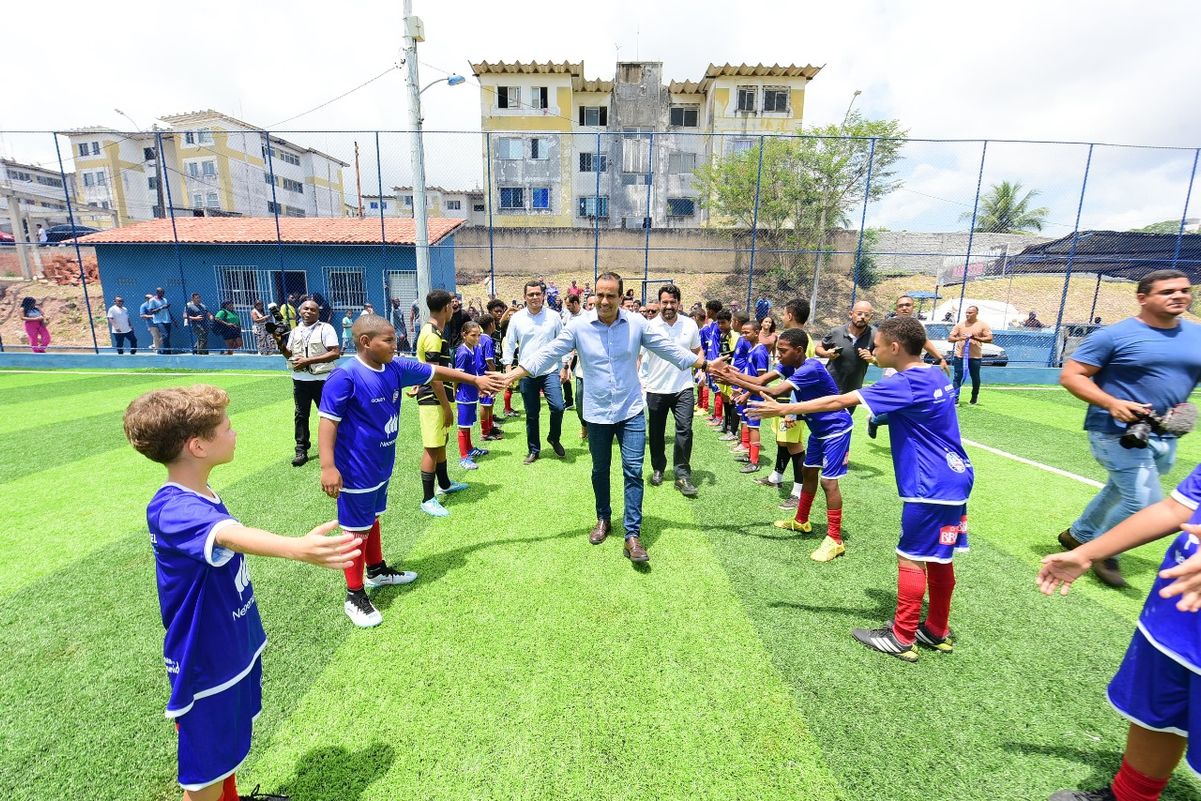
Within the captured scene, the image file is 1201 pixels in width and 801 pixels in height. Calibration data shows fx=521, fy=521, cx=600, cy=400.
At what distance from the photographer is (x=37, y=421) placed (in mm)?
9141

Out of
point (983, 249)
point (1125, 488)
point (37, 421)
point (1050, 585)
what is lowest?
point (37, 421)

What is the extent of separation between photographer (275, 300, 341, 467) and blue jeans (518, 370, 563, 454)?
7.97ft

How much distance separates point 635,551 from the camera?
430 cm

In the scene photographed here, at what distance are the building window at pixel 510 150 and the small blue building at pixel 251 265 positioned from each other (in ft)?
43.9

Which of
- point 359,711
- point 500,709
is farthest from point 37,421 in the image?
point 500,709

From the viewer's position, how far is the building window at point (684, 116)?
37.5 meters

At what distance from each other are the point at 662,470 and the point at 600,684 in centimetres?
346

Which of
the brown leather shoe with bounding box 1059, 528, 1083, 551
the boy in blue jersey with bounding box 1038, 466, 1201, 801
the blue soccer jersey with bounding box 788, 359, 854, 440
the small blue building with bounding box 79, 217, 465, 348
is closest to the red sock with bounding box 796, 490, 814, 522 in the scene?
the blue soccer jersey with bounding box 788, 359, 854, 440

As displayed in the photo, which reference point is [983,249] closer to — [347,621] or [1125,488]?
[1125,488]

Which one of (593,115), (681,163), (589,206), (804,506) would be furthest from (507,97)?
(804,506)

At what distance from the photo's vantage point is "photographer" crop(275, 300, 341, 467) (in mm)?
6512

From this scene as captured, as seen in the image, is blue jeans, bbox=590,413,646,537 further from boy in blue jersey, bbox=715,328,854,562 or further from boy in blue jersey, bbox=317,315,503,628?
boy in blue jersey, bbox=317,315,503,628

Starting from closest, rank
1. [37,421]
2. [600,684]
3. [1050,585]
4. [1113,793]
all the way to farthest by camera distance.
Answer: [1050,585] → [1113,793] → [600,684] → [37,421]

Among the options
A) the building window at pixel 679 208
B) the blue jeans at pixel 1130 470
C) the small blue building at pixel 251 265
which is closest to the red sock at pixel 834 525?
the blue jeans at pixel 1130 470
